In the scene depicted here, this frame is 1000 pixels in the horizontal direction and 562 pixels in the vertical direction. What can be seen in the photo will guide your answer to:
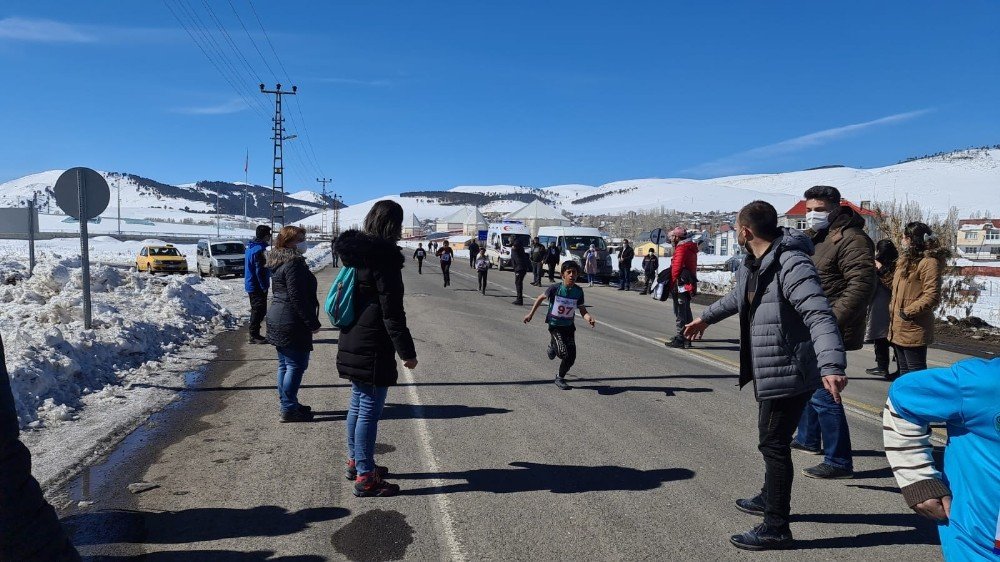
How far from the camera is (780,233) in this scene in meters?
3.92

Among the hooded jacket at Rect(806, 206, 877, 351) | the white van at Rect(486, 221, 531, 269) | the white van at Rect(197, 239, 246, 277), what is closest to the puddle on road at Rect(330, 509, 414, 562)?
the hooded jacket at Rect(806, 206, 877, 351)

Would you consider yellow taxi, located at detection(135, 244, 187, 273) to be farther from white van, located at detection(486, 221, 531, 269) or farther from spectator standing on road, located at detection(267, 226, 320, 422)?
spectator standing on road, located at detection(267, 226, 320, 422)

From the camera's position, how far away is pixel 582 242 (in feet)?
108

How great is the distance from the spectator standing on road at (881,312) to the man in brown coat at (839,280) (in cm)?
475

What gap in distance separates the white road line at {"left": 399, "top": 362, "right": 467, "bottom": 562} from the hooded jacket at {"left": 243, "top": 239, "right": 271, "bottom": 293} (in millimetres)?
4056

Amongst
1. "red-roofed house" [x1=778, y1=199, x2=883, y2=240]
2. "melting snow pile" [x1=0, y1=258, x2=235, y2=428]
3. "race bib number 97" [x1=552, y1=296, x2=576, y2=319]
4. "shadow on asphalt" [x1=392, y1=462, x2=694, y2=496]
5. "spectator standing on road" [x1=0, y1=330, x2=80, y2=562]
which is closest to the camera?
"spectator standing on road" [x1=0, y1=330, x2=80, y2=562]

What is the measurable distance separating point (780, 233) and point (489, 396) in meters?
4.35

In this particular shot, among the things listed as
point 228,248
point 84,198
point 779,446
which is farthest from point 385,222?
point 228,248

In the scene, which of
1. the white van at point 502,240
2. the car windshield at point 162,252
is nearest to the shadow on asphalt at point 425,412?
the car windshield at point 162,252

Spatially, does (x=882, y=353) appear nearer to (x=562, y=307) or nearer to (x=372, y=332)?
(x=562, y=307)

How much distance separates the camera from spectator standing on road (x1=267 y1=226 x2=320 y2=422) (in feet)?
20.8

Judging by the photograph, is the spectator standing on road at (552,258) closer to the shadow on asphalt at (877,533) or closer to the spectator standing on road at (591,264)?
the spectator standing on road at (591,264)

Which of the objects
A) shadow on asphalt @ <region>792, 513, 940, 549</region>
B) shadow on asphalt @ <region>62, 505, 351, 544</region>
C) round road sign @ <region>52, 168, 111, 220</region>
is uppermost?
round road sign @ <region>52, 168, 111, 220</region>

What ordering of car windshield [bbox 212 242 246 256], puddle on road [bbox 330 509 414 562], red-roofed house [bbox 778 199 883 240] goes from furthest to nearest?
car windshield [bbox 212 242 246 256] → red-roofed house [bbox 778 199 883 240] → puddle on road [bbox 330 509 414 562]
